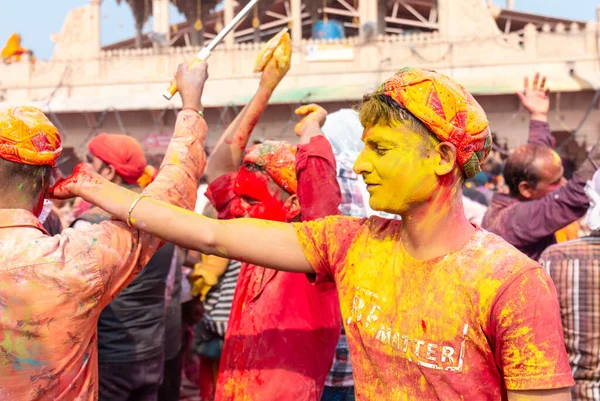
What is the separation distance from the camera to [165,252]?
3.36m

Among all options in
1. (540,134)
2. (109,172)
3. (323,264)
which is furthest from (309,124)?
(540,134)

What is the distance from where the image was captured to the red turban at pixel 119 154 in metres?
3.34

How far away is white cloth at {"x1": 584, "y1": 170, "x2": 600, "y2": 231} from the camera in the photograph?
2.55 m

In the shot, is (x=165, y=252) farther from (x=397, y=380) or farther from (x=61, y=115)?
(x=61, y=115)


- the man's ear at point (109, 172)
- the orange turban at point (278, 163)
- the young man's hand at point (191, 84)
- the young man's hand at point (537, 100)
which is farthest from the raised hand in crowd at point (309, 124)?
the young man's hand at point (537, 100)

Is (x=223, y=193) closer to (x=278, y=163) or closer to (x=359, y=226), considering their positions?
(x=278, y=163)

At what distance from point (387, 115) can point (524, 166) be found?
95.1 inches

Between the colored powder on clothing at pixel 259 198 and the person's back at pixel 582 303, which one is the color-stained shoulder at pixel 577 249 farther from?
the colored powder on clothing at pixel 259 198

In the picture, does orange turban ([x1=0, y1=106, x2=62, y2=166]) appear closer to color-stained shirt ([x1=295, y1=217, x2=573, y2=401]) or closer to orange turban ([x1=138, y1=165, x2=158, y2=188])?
color-stained shirt ([x1=295, y1=217, x2=573, y2=401])

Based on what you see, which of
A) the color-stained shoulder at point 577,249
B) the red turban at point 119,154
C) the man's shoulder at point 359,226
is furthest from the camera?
the red turban at point 119,154

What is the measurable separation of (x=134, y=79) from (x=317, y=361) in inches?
625

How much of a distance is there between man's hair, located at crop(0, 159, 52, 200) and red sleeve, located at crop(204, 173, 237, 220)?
986 mm

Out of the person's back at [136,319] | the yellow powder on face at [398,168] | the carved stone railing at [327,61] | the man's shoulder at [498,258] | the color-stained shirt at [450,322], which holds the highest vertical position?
the carved stone railing at [327,61]

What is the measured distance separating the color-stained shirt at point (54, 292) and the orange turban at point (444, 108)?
2.43 ft
